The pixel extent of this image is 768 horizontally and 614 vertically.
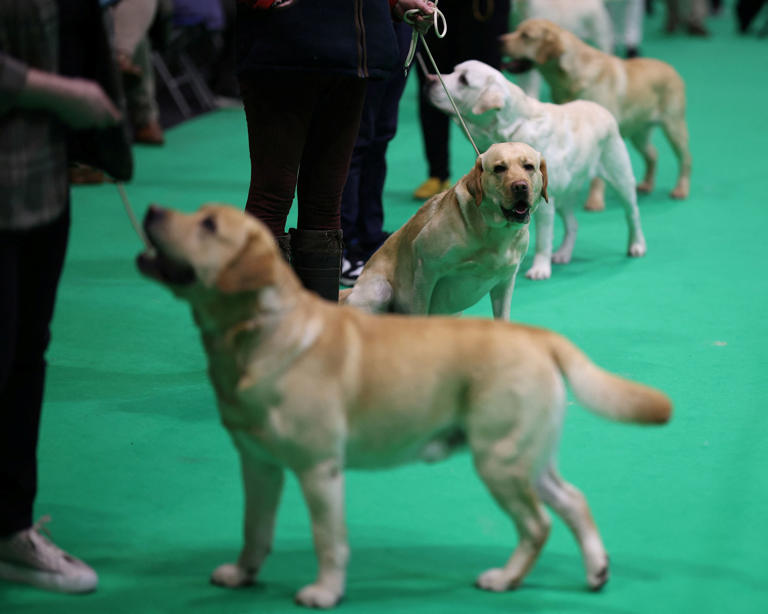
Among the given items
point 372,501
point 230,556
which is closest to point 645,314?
point 372,501

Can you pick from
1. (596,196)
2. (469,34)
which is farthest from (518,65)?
(596,196)

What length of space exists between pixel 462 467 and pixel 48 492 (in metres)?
1.16

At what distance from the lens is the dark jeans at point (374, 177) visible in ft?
14.9

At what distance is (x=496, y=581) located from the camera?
7.38ft

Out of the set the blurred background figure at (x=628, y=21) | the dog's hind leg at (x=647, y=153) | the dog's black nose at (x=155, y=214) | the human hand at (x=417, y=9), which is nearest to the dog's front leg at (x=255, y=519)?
the dog's black nose at (x=155, y=214)

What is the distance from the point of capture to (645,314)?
4.23 m

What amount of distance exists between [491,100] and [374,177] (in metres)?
0.72

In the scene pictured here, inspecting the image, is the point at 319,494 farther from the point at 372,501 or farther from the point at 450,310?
the point at 450,310

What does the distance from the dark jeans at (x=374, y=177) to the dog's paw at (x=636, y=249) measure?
128cm

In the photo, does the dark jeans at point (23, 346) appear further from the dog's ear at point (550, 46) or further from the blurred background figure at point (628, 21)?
the blurred background figure at point (628, 21)

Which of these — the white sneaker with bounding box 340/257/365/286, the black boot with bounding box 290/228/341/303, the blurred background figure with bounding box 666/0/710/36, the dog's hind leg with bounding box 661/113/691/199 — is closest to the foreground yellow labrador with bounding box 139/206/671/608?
the black boot with bounding box 290/228/341/303

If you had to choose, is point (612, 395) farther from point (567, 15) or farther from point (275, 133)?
point (567, 15)

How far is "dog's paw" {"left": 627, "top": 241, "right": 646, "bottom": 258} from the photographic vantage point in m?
5.07

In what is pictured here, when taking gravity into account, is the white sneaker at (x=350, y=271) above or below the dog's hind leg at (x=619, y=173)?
below
